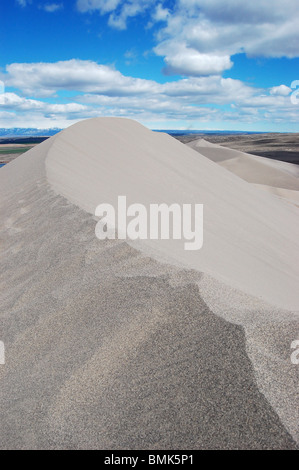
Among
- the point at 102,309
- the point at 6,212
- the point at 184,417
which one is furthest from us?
the point at 6,212

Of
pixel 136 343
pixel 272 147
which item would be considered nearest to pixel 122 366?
pixel 136 343

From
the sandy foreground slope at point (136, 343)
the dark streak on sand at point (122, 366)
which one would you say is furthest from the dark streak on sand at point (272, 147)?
the dark streak on sand at point (122, 366)

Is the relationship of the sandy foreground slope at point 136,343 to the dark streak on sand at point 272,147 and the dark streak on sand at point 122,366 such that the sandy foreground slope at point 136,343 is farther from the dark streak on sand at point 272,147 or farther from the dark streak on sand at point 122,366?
the dark streak on sand at point 272,147

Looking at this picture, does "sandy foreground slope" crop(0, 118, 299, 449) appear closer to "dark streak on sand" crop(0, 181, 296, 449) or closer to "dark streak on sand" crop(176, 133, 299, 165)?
"dark streak on sand" crop(0, 181, 296, 449)

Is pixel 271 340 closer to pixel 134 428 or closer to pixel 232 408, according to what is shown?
pixel 232 408

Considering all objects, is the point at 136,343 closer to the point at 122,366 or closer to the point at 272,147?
the point at 122,366

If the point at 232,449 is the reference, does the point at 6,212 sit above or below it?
above

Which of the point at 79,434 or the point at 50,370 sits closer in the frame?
the point at 79,434

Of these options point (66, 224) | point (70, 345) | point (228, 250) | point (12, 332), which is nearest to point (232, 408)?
point (70, 345)

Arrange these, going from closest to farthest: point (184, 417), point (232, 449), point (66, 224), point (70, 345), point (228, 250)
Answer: point (232, 449) → point (184, 417) → point (70, 345) → point (66, 224) → point (228, 250)
